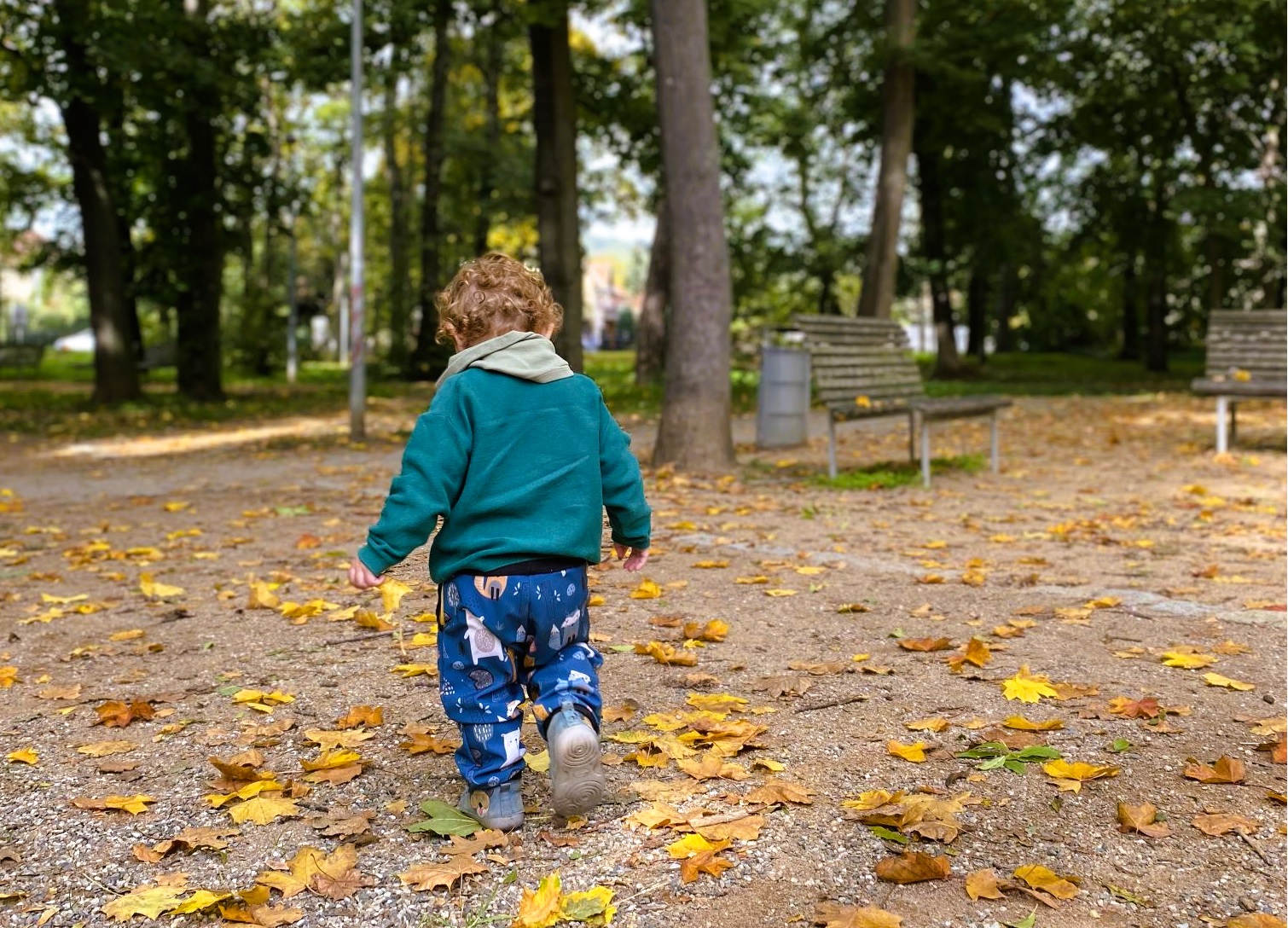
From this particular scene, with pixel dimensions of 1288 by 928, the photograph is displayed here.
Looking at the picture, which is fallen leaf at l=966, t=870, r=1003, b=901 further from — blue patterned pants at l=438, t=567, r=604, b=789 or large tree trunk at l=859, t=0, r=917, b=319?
large tree trunk at l=859, t=0, r=917, b=319

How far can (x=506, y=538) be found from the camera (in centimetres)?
284

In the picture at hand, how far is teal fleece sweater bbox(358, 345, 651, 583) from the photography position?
280 cm

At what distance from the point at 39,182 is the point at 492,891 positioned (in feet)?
86.3

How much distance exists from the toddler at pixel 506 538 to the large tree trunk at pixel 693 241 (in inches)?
276

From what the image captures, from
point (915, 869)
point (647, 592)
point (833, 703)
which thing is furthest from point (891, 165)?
point (915, 869)

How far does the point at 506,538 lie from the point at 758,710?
133 centimetres

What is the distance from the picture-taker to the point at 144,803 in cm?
311

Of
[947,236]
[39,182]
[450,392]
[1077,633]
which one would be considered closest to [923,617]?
[1077,633]

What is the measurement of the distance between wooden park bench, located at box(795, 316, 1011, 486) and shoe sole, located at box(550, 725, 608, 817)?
6342mm

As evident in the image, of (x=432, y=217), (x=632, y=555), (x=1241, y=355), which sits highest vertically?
(x=432, y=217)

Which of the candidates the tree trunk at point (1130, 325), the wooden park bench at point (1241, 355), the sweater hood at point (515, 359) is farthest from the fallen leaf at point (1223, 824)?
the tree trunk at point (1130, 325)

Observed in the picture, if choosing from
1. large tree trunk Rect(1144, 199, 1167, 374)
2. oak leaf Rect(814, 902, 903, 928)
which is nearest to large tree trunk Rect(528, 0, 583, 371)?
large tree trunk Rect(1144, 199, 1167, 374)

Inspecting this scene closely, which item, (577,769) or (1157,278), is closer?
(577,769)

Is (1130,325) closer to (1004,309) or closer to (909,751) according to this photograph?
(1004,309)
